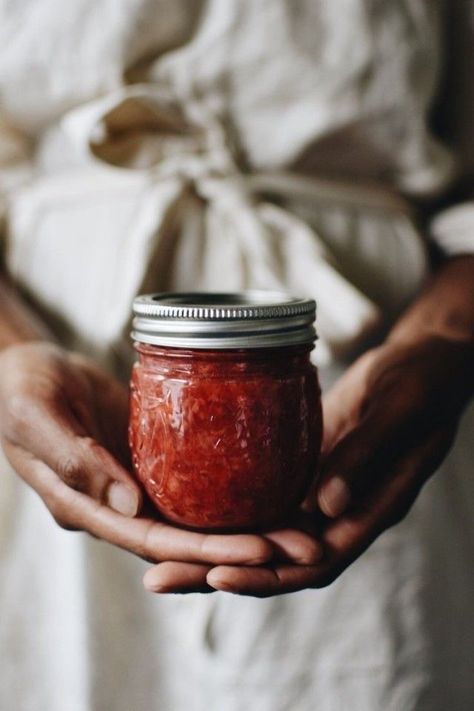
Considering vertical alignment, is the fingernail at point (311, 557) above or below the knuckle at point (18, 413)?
below

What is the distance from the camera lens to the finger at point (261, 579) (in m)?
0.44

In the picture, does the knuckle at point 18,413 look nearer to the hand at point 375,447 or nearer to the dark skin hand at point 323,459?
the dark skin hand at point 323,459

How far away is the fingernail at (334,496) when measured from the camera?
48cm

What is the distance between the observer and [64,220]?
665 mm

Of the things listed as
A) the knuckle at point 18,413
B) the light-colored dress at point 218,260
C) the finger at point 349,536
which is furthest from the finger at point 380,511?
the knuckle at point 18,413

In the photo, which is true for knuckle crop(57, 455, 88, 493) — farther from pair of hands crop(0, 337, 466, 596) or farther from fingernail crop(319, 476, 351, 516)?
fingernail crop(319, 476, 351, 516)

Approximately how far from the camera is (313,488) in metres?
0.54

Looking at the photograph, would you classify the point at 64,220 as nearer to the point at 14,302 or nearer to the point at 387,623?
the point at 14,302

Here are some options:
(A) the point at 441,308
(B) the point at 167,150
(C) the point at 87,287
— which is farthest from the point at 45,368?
(A) the point at 441,308

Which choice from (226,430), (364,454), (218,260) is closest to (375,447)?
(364,454)

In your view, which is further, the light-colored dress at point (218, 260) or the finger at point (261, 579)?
the light-colored dress at point (218, 260)

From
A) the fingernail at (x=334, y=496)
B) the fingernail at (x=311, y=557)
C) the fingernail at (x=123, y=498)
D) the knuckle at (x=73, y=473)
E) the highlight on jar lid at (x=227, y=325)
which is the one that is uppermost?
the highlight on jar lid at (x=227, y=325)

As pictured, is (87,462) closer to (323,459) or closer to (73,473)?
(73,473)

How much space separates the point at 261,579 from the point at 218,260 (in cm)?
28
